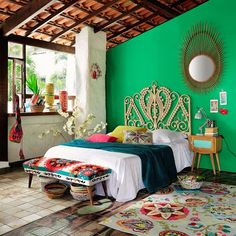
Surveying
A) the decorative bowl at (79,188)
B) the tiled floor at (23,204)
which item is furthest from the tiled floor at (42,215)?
the decorative bowl at (79,188)

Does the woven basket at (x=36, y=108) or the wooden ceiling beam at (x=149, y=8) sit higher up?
the wooden ceiling beam at (x=149, y=8)

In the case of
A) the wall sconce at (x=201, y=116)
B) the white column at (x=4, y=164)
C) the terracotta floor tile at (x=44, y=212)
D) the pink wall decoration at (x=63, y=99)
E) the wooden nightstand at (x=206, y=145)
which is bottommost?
the terracotta floor tile at (x=44, y=212)

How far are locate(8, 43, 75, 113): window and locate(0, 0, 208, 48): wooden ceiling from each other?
40cm

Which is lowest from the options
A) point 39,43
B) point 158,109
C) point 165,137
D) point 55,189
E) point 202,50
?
point 55,189

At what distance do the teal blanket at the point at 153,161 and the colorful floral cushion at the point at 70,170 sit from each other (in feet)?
1.71

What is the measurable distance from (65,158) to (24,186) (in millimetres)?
781

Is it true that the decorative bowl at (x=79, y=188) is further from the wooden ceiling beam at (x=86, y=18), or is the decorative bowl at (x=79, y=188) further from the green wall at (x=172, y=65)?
the wooden ceiling beam at (x=86, y=18)

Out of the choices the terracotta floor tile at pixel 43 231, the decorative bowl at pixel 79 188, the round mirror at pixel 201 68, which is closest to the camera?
the terracotta floor tile at pixel 43 231

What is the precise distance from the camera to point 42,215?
10.0ft

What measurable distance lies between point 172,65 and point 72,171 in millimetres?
3082

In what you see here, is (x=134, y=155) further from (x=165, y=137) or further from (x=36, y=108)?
(x=36, y=108)

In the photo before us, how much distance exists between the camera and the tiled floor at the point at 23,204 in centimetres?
294

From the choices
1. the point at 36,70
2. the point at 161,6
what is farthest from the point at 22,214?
the point at 161,6

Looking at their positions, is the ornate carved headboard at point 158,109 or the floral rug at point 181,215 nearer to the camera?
the floral rug at point 181,215
